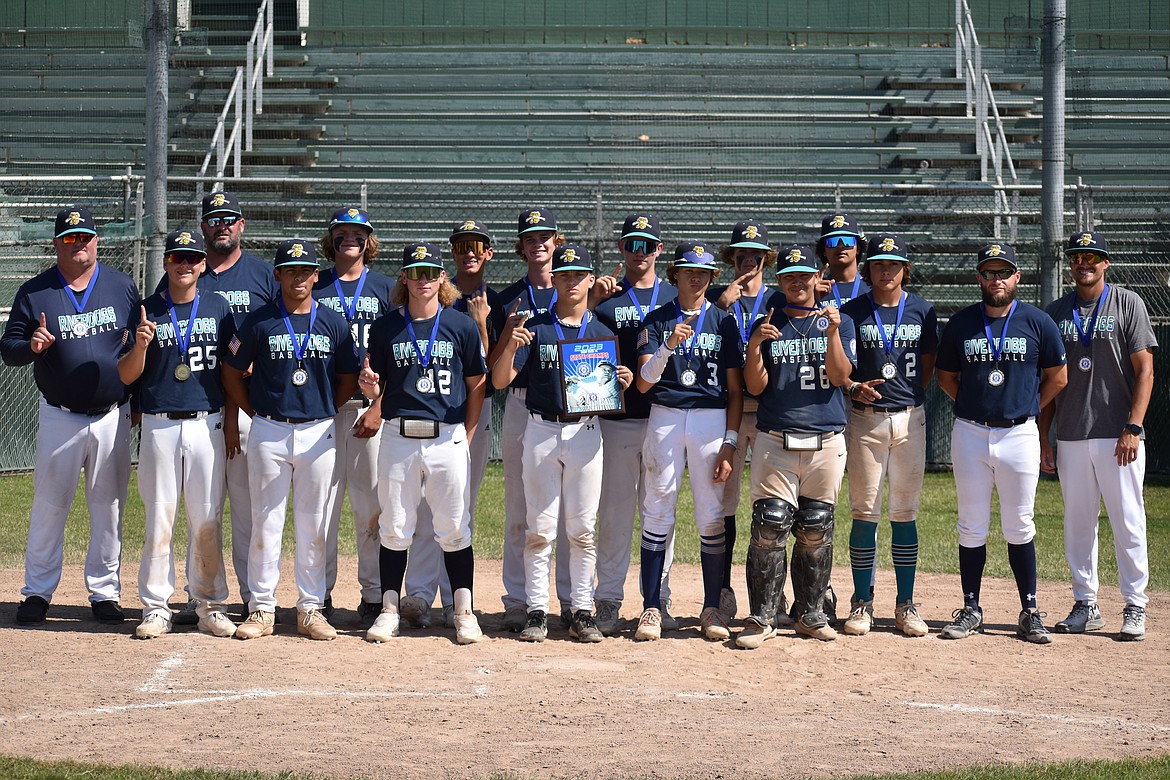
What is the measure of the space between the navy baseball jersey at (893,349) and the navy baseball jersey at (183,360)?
11.8 ft

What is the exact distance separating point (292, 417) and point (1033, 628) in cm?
434

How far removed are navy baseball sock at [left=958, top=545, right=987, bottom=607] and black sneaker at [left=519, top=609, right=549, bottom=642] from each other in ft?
8.09

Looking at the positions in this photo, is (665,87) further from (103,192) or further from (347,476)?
(347,476)

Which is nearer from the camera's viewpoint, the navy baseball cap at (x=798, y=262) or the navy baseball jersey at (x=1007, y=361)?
the navy baseball cap at (x=798, y=262)

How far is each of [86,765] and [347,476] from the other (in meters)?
2.78

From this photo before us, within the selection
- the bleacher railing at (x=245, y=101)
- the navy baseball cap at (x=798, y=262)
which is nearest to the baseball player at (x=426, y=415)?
the navy baseball cap at (x=798, y=262)

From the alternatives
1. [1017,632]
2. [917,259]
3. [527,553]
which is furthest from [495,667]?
[917,259]

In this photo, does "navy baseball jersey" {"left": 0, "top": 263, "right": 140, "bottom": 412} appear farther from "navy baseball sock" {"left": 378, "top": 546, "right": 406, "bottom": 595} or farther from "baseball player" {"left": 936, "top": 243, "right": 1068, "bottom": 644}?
"baseball player" {"left": 936, "top": 243, "right": 1068, "bottom": 644}

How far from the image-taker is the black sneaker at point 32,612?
7.46 meters

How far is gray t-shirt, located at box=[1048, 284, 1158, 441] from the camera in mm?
7539

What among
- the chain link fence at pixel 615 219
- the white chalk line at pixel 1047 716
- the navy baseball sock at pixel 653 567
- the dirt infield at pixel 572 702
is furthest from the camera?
the chain link fence at pixel 615 219

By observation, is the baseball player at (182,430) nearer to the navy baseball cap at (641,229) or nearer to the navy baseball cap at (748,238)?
the navy baseball cap at (641,229)

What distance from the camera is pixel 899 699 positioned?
6184 mm

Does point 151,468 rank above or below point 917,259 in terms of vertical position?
below
